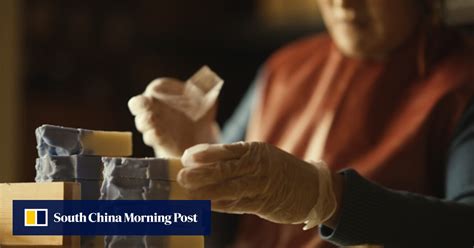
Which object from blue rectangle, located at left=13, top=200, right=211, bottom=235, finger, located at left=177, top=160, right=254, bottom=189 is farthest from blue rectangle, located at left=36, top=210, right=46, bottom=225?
finger, located at left=177, top=160, right=254, bottom=189

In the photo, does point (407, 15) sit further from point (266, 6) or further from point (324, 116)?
point (266, 6)

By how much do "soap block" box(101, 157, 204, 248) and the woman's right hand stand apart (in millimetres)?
291

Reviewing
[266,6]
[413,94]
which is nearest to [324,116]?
[413,94]

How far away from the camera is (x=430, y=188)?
1369 mm

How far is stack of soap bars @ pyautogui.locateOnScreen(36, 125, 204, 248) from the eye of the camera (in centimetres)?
86

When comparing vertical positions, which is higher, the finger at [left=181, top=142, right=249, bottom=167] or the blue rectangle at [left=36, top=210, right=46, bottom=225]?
the finger at [left=181, top=142, right=249, bottom=167]

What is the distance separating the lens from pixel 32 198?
0.86 meters

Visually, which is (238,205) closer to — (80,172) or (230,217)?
(80,172)

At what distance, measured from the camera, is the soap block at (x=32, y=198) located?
0.84 metres

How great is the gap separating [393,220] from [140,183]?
0.39 metres

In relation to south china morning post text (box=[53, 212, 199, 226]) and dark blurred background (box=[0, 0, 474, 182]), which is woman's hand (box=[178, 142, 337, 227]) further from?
dark blurred background (box=[0, 0, 474, 182])

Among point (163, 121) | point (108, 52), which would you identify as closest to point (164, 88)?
point (163, 121)

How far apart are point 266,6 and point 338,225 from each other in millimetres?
2351

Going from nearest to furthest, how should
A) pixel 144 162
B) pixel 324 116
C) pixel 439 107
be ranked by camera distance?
pixel 144 162
pixel 439 107
pixel 324 116
